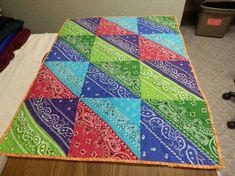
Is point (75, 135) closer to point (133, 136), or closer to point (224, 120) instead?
point (133, 136)

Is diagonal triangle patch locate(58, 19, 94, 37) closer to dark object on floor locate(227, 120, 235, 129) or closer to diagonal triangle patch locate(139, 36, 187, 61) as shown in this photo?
diagonal triangle patch locate(139, 36, 187, 61)

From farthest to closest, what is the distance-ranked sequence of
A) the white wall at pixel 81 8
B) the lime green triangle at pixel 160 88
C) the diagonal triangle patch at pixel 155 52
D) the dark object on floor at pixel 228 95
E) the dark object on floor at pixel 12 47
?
the white wall at pixel 81 8, the dark object on floor at pixel 228 95, the dark object on floor at pixel 12 47, the diagonal triangle patch at pixel 155 52, the lime green triangle at pixel 160 88

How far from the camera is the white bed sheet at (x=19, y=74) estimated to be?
1.11 metres

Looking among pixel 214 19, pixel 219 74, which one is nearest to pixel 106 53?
pixel 219 74

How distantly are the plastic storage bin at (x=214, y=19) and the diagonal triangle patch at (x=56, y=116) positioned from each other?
7.14 ft

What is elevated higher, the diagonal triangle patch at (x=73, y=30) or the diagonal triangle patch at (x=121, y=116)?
the diagonal triangle patch at (x=73, y=30)

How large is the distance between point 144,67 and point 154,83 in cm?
14

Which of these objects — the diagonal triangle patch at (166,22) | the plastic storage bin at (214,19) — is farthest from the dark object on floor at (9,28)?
the plastic storage bin at (214,19)

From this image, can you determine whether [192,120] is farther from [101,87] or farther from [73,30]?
[73,30]

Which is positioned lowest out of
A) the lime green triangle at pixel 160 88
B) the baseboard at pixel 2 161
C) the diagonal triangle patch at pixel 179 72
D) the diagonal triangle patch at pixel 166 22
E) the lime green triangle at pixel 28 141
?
the baseboard at pixel 2 161

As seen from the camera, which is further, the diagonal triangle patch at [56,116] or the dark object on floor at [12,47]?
the dark object on floor at [12,47]

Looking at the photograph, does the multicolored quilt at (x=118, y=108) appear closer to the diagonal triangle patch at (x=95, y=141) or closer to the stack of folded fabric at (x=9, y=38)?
the diagonal triangle patch at (x=95, y=141)

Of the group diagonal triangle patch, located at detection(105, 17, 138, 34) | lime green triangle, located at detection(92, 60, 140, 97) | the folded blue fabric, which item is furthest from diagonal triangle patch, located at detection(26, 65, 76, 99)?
diagonal triangle patch, located at detection(105, 17, 138, 34)

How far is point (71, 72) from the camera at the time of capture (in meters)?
1.17
